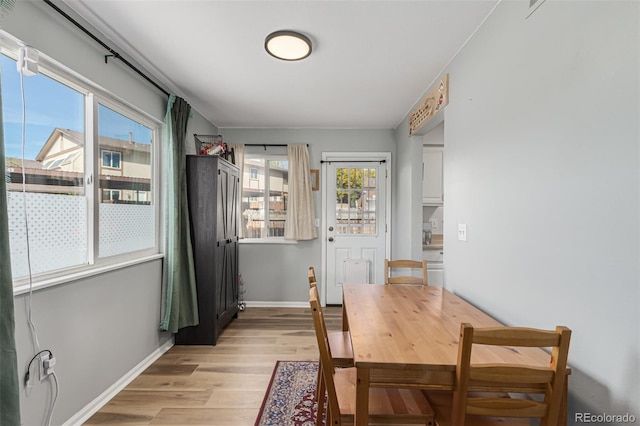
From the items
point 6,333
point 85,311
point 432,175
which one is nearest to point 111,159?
point 85,311

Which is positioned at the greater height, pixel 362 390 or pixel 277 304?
pixel 362 390

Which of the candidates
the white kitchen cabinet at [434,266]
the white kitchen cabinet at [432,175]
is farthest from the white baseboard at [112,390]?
the white kitchen cabinet at [432,175]

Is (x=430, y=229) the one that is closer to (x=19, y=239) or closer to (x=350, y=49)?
(x=350, y=49)

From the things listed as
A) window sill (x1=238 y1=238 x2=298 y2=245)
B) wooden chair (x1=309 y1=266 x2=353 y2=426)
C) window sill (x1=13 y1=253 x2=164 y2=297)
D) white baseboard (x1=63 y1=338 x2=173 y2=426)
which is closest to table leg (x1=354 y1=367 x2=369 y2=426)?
wooden chair (x1=309 y1=266 x2=353 y2=426)

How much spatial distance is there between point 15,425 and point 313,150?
3557 mm

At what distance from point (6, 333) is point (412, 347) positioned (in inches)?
66.1

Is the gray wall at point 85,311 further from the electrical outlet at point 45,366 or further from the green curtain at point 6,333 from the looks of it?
the green curtain at point 6,333

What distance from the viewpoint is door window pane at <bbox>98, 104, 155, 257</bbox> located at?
6.58 ft

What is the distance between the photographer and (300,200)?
393cm

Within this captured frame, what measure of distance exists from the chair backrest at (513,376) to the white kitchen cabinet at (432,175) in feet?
10.0

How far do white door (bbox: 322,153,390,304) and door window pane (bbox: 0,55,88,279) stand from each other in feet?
9.05

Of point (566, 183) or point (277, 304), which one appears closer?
point (566, 183)

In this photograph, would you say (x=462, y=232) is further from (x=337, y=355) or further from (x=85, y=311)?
(x=85, y=311)

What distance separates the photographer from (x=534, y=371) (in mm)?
923
